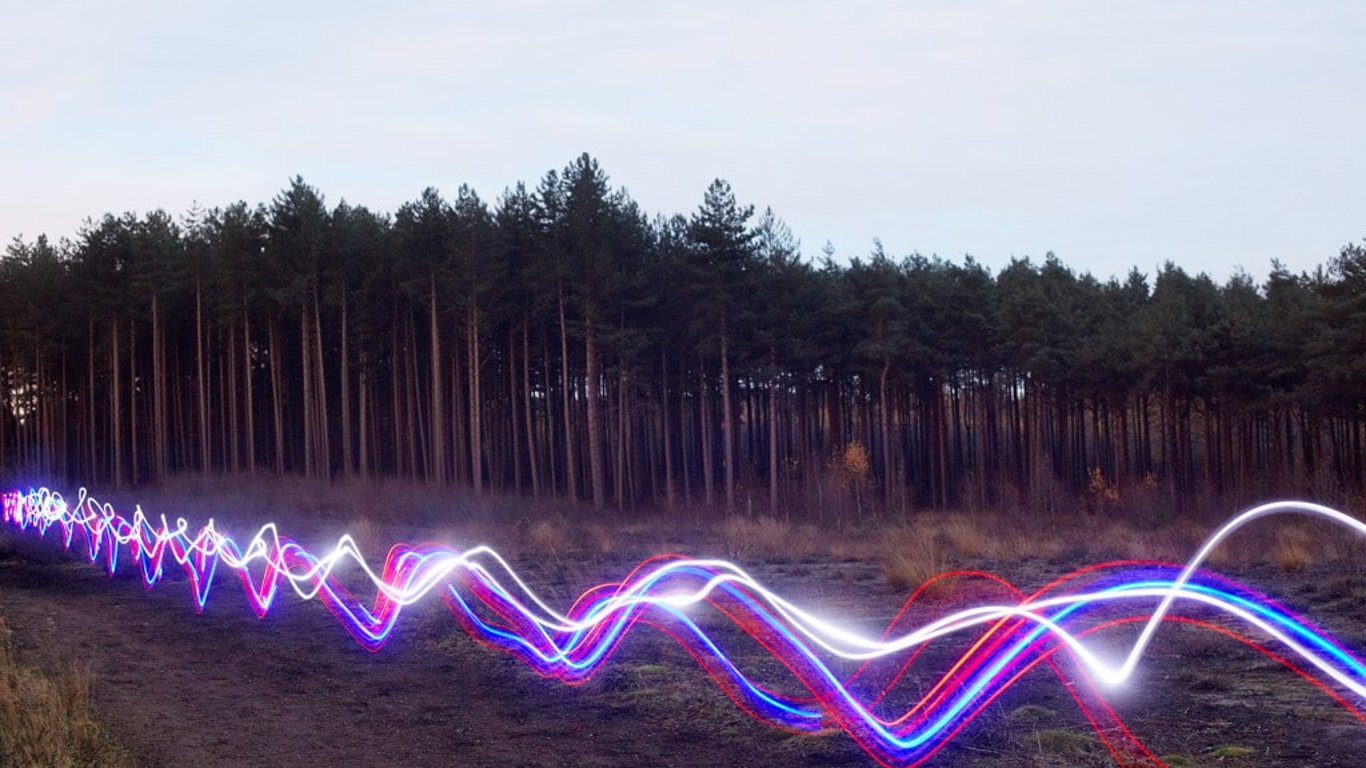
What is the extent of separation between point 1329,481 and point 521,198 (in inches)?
1236

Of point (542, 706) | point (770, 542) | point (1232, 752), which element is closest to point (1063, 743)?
point (1232, 752)

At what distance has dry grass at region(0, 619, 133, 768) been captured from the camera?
6.78m

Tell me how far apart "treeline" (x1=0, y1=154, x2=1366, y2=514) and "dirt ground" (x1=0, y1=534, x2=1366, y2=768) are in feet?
71.1

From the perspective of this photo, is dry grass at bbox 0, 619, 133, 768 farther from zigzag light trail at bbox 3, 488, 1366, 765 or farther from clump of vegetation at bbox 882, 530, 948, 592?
clump of vegetation at bbox 882, 530, 948, 592

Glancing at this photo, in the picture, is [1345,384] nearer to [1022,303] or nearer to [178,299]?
[1022,303]

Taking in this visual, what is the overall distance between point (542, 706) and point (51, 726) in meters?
3.35

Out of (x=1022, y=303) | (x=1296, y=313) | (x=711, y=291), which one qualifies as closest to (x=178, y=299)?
(x=711, y=291)

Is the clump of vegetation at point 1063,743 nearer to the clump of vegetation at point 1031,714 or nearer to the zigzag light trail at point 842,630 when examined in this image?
the zigzag light trail at point 842,630

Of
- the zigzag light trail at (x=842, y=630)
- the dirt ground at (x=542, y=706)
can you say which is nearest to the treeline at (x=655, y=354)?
the zigzag light trail at (x=842, y=630)

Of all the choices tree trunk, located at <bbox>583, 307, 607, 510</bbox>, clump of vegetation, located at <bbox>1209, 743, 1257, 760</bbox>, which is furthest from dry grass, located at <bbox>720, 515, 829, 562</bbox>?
tree trunk, located at <bbox>583, 307, 607, 510</bbox>

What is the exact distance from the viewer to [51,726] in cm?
725

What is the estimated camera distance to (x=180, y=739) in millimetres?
7973

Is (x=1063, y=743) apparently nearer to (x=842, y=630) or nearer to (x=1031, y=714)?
(x=1031, y=714)

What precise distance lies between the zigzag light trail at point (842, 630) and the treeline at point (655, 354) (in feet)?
60.0
